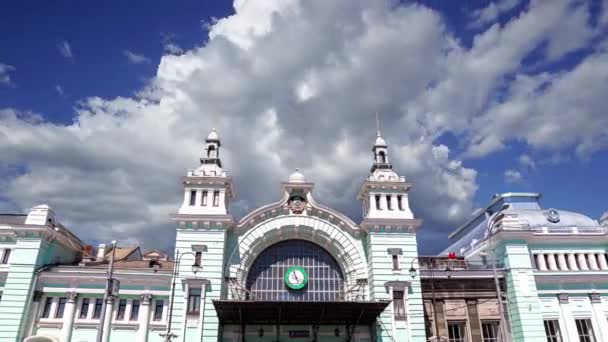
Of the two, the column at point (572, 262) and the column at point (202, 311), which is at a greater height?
the column at point (572, 262)

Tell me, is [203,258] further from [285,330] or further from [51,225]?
[51,225]

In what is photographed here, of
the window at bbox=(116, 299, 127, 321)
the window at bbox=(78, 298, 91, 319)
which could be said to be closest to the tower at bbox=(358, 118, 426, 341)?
the window at bbox=(116, 299, 127, 321)

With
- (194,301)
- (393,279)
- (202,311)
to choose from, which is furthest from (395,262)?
(194,301)

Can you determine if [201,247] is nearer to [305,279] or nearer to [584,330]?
[305,279]

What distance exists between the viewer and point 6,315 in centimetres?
3412

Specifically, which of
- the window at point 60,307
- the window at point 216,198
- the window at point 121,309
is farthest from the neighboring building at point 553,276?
the window at point 60,307

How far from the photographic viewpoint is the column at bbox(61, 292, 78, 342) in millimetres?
34812

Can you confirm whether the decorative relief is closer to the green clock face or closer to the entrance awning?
the green clock face

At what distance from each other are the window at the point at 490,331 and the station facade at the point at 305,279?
10cm

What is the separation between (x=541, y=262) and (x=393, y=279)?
46.6 feet

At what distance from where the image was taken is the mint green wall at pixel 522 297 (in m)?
35.5

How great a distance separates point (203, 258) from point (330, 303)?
11333mm

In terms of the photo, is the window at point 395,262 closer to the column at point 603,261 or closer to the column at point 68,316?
the column at point 603,261

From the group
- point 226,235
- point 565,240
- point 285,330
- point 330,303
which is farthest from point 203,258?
point 565,240
